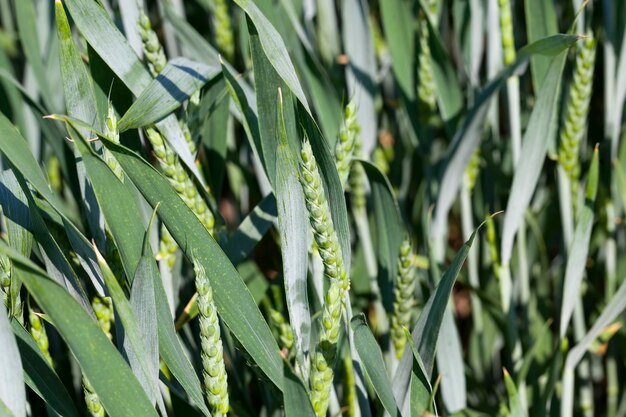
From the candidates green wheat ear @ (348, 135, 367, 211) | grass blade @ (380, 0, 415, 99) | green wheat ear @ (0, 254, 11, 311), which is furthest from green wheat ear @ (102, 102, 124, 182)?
grass blade @ (380, 0, 415, 99)

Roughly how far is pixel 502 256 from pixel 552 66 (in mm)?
225

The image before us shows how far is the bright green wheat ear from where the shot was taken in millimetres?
522

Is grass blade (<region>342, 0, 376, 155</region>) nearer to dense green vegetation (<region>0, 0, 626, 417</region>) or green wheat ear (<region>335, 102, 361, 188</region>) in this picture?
dense green vegetation (<region>0, 0, 626, 417</region>)

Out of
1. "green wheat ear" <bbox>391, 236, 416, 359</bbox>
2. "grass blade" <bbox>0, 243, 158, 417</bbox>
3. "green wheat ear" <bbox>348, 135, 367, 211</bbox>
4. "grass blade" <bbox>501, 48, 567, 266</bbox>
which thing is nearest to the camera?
"grass blade" <bbox>0, 243, 158, 417</bbox>

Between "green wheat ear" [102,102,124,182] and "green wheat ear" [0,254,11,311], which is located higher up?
"green wheat ear" [102,102,124,182]

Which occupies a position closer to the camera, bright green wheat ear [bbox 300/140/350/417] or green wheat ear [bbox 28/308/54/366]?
bright green wheat ear [bbox 300/140/350/417]

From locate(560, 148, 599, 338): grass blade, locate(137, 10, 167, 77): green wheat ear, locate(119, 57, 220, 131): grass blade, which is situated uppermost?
locate(137, 10, 167, 77): green wheat ear

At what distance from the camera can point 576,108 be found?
2.84 feet

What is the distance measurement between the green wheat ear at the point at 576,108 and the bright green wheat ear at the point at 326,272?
1.38 feet

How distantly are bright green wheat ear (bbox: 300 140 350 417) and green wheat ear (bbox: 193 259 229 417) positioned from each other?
2.7 inches

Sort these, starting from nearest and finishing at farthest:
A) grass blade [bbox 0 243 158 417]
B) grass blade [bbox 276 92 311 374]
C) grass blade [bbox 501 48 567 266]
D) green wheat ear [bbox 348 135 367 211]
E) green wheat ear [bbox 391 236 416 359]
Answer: grass blade [bbox 0 243 158 417], grass blade [bbox 276 92 311 374], green wheat ear [bbox 391 236 416 359], grass blade [bbox 501 48 567 266], green wheat ear [bbox 348 135 367 211]

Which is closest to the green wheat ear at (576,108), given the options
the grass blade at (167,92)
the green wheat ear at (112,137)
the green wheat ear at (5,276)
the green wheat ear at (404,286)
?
the green wheat ear at (404,286)

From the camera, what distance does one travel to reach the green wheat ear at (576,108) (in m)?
0.83

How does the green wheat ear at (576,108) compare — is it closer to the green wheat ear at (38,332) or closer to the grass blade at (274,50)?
the grass blade at (274,50)
